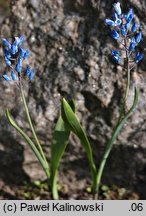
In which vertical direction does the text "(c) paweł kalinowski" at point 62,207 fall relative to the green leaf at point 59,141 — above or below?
below

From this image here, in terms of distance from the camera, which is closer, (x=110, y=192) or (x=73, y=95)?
(x=73, y=95)

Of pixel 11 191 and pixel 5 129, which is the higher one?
pixel 5 129

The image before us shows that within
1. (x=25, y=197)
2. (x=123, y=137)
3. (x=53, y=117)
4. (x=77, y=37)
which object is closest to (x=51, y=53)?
(x=77, y=37)

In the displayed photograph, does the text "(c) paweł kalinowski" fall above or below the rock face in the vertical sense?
below

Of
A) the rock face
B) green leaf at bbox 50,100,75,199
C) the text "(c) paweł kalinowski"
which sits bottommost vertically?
the text "(c) paweł kalinowski"

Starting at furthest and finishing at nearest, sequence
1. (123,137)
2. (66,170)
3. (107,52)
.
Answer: (66,170) → (123,137) → (107,52)

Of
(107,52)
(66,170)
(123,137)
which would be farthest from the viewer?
(66,170)

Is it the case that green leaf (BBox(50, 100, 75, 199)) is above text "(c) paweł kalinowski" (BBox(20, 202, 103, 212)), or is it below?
above

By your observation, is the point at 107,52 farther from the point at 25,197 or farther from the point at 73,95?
the point at 25,197
